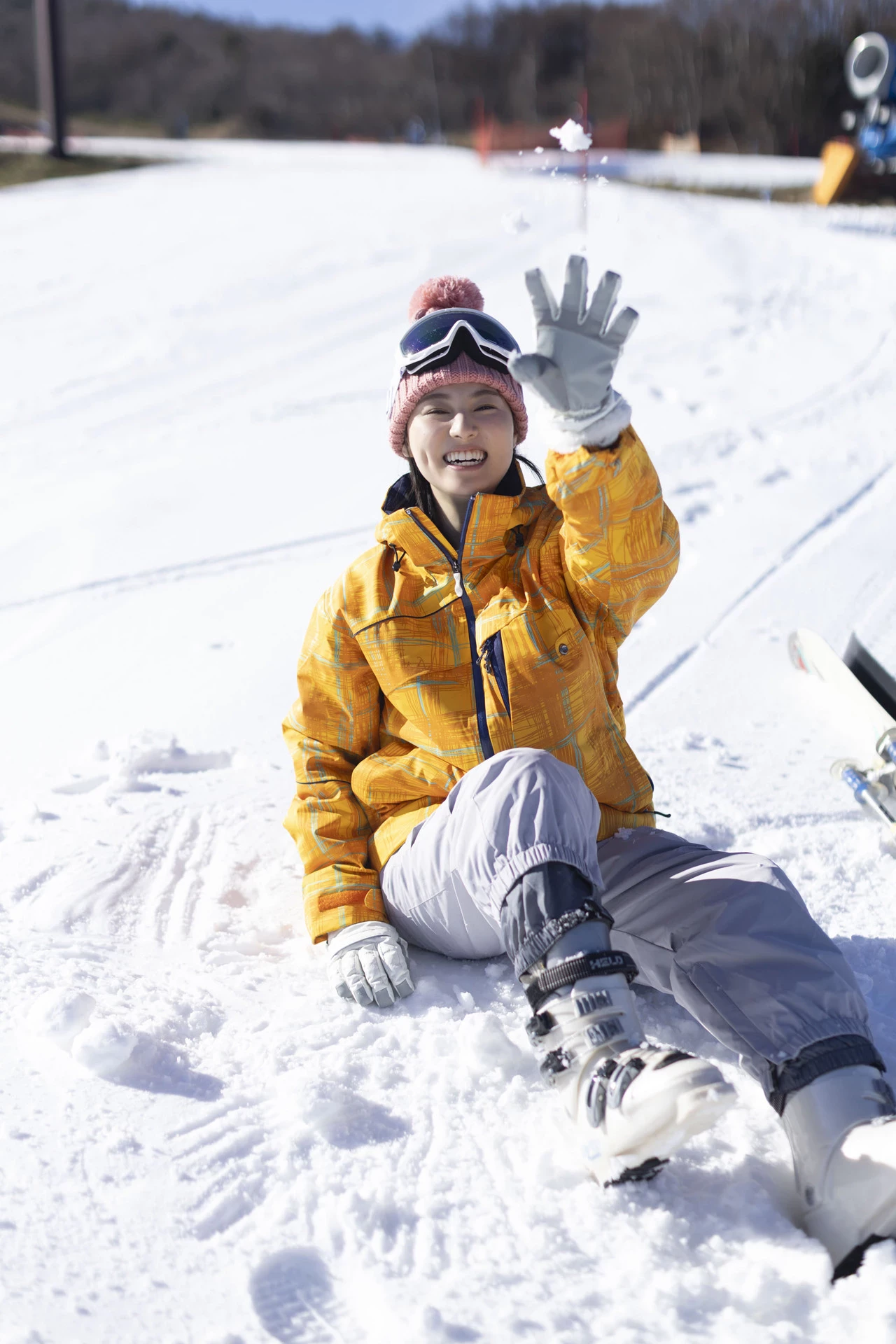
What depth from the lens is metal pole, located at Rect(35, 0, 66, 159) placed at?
15281mm

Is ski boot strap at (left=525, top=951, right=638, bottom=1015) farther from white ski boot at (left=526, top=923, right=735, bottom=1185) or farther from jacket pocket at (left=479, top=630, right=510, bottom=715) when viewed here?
jacket pocket at (left=479, top=630, right=510, bottom=715)

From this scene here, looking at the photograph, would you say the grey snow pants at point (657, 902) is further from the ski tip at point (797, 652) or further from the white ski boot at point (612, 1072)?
the ski tip at point (797, 652)

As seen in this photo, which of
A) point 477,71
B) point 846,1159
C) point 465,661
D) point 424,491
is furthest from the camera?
point 477,71

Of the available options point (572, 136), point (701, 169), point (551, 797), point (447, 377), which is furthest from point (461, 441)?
point (701, 169)

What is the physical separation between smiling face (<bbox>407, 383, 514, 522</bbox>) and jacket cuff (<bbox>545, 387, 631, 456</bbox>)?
0.24 meters

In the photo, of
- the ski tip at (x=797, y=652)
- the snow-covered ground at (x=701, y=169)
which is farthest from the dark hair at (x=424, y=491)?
the snow-covered ground at (x=701, y=169)

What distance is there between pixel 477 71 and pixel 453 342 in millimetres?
35119

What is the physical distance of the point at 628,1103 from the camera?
133cm

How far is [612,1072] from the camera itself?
1.37 m


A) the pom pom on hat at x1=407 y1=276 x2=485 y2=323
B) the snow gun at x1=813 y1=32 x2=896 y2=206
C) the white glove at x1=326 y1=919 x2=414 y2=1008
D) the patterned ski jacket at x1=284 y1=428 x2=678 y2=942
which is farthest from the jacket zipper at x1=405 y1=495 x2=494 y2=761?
the snow gun at x1=813 y1=32 x2=896 y2=206

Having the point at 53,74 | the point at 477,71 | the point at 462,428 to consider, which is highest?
the point at 477,71

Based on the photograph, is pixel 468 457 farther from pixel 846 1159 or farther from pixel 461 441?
pixel 846 1159

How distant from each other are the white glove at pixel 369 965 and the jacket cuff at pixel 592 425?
0.83 metres

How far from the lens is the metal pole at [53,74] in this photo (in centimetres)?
1528
